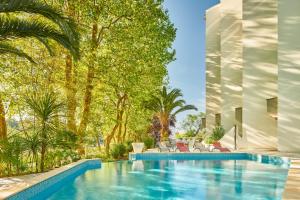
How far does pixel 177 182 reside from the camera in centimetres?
1131

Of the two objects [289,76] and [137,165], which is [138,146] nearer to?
[137,165]

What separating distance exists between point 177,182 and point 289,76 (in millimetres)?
8808

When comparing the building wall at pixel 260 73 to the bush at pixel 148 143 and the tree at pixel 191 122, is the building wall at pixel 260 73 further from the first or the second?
the tree at pixel 191 122

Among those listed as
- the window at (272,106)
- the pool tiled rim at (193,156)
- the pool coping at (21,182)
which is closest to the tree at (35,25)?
the pool coping at (21,182)

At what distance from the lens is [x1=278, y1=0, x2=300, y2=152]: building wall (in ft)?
55.9

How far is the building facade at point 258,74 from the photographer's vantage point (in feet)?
56.7

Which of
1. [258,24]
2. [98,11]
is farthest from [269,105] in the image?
[98,11]

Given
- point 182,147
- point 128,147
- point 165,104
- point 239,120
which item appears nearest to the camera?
point 182,147

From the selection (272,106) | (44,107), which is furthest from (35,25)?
(272,106)

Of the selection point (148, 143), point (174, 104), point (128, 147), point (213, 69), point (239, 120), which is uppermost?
point (213, 69)

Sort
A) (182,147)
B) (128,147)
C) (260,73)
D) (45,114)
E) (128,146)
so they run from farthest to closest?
(260,73)
(128,146)
(128,147)
(182,147)
(45,114)

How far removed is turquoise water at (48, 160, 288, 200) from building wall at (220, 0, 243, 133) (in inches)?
404

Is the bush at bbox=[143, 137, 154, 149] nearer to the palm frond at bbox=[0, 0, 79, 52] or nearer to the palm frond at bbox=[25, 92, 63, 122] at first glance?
the palm frond at bbox=[25, 92, 63, 122]

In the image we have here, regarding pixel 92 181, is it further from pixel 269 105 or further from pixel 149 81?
pixel 269 105
